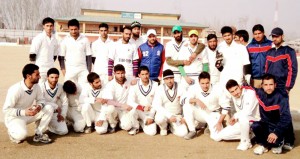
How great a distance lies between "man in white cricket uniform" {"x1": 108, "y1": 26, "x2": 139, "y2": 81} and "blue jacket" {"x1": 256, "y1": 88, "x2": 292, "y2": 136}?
2683 mm

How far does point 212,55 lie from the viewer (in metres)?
6.68

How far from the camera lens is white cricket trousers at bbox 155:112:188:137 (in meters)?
5.89

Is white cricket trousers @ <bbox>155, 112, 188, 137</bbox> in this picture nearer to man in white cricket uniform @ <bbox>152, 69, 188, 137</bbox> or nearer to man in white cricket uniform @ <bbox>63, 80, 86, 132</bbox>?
man in white cricket uniform @ <bbox>152, 69, 188, 137</bbox>

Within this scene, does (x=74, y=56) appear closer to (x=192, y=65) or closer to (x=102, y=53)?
(x=102, y=53)

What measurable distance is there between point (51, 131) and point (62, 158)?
4.28ft

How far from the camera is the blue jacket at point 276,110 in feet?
16.5

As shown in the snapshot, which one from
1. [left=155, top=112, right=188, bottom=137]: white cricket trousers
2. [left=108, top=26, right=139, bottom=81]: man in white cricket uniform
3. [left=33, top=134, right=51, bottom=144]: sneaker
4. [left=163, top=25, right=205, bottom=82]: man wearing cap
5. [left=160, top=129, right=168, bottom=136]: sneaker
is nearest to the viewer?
[left=33, top=134, right=51, bottom=144]: sneaker

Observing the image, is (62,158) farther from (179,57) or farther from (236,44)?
(236,44)

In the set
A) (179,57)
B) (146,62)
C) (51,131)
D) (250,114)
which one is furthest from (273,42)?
(51,131)

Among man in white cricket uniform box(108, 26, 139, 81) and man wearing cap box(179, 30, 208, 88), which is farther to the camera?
man in white cricket uniform box(108, 26, 139, 81)

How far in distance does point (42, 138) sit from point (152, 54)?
2.68m

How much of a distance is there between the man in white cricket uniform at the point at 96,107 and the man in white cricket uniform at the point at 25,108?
729 millimetres

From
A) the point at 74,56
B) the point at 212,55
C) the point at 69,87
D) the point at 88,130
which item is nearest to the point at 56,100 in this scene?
the point at 69,87

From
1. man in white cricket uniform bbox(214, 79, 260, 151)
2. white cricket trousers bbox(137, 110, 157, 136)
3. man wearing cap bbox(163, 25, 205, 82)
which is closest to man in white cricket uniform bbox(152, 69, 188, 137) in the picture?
white cricket trousers bbox(137, 110, 157, 136)
